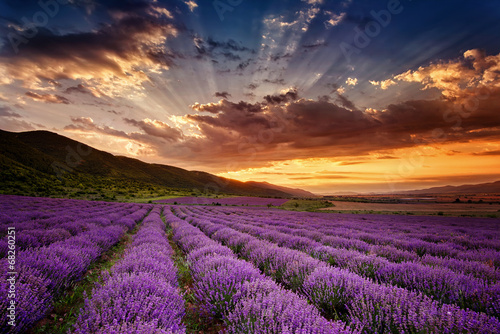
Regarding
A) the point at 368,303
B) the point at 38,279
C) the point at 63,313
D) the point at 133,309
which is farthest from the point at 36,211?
the point at 368,303

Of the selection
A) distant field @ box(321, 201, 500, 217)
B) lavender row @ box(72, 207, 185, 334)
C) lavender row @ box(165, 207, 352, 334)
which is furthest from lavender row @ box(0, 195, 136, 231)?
distant field @ box(321, 201, 500, 217)

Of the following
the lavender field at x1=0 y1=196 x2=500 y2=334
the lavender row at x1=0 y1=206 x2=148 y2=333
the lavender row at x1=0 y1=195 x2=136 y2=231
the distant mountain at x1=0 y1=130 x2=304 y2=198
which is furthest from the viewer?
the distant mountain at x1=0 y1=130 x2=304 y2=198

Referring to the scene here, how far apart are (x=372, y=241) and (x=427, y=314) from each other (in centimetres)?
646

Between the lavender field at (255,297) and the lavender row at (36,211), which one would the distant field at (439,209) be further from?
the lavender field at (255,297)

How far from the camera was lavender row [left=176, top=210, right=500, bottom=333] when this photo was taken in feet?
5.54

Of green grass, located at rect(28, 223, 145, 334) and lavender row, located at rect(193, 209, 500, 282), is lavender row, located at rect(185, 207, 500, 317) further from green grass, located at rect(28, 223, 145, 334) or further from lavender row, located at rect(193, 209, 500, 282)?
green grass, located at rect(28, 223, 145, 334)

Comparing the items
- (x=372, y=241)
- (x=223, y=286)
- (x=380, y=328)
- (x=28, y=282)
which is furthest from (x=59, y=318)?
(x=372, y=241)

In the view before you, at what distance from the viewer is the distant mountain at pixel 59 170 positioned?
40156mm

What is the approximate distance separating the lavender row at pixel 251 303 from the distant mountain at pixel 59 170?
45560 millimetres

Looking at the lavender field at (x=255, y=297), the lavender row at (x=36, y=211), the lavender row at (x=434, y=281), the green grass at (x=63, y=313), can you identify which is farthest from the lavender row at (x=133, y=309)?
the lavender row at (x=36, y=211)

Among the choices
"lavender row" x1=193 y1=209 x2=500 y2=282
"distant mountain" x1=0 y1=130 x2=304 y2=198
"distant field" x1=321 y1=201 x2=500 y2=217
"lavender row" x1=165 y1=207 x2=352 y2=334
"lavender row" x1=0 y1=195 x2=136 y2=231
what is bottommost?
"distant field" x1=321 y1=201 x2=500 y2=217

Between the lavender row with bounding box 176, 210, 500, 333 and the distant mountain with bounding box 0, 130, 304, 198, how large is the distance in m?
45.9

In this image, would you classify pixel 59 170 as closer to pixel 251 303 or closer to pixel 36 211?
pixel 36 211

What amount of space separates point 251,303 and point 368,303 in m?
1.21
